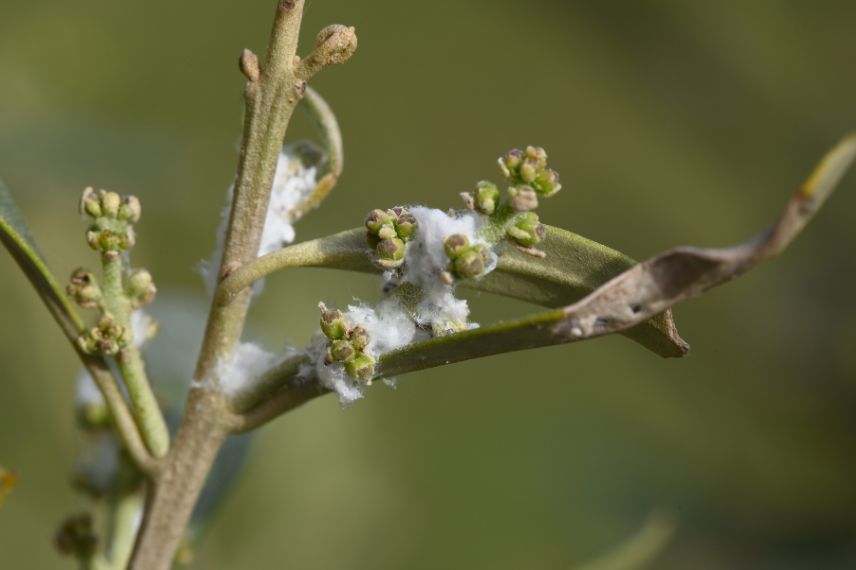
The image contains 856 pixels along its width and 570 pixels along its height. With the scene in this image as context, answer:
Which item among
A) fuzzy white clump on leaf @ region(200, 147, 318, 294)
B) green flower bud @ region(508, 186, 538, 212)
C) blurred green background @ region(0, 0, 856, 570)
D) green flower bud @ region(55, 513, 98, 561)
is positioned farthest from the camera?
blurred green background @ region(0, 0, 856, 570)

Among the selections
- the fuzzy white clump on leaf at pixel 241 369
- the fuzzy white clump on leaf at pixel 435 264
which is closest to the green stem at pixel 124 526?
the fuzzy white clump on leaf at pixel 241 369

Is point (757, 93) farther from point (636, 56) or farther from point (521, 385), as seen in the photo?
point (521, 385)

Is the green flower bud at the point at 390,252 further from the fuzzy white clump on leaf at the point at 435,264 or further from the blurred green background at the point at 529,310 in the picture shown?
the blurred green background at the point at 529,310

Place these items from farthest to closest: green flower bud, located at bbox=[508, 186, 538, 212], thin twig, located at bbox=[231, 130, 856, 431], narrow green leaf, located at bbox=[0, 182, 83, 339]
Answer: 1. narrow green leaf, located at bbox=[0, 182, 83, 339]
2. green flower bud, located at bbox=[508, 186, 538, 212]
3. thin twig, located at bbox=[231, 130, 856, 431]

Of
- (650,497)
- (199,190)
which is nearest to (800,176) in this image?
(650,497)

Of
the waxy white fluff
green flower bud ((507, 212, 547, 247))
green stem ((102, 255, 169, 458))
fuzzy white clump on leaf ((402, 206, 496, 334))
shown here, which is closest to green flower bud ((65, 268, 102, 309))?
green stem ((102, 255, 169, 458))

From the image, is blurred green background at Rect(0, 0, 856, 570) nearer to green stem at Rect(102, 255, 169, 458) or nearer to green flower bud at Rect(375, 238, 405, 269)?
green stem at Rect(102, 255, 169, 458)
